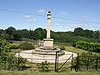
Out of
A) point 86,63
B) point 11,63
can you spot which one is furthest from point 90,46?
point 11,63

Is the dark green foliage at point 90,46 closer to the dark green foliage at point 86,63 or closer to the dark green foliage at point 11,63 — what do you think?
the dark green foliage at point 86,63

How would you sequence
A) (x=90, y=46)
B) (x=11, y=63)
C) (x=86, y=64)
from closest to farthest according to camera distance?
(x=11, y=63) → (x=86, y=64) → (x=90, y=46)

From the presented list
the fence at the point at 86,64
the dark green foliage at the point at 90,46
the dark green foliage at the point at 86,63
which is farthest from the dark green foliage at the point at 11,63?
the dark green foliage at the point at 90,46

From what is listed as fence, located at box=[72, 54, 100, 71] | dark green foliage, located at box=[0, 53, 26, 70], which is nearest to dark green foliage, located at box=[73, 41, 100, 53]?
fence, located at box=[72, 54, 100, 71]

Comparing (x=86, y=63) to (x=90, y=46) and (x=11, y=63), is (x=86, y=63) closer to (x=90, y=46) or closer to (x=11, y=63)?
(x=11, y=63)

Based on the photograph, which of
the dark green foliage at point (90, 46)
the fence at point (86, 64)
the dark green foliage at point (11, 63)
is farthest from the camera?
the dark green foliage at point (90, 46)

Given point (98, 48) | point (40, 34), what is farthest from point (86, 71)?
point (40, 34)

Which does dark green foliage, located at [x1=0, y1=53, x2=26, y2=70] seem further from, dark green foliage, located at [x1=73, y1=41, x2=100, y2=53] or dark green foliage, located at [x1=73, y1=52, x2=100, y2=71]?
dark green foliage, located at [x1=73, y1=41, x2=100, y2=53]

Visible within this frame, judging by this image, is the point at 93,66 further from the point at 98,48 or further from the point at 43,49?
the point at 98,48

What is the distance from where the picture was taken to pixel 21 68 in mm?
16219

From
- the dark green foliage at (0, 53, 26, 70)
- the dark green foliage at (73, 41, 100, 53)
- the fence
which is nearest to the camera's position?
the dark green foliage at (0, 53, 26, 70)

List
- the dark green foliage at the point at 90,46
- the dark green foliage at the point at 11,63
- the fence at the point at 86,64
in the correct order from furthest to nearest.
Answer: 1. the dark green foliage at the point at 90,46
2. the fence at the point at 86,64
3. the dark green foliage at the point at 11,63

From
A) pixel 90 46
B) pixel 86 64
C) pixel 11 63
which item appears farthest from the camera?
pixel 90 46

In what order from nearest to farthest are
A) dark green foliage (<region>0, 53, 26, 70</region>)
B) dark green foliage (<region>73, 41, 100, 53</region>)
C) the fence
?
dark green foliage (<region>0, 53, 26, 70</region>) < the fence < dark green foliage (<region>73, 41, 100, 53</region>)
